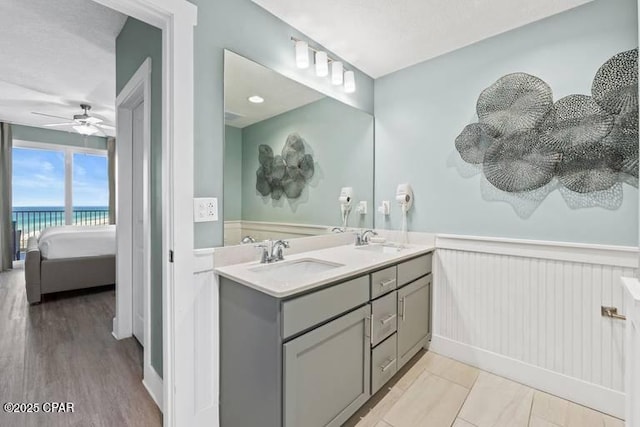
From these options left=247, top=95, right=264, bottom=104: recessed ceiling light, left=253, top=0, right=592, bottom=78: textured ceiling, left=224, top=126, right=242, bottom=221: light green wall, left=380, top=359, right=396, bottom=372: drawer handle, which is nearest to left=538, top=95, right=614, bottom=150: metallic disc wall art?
left=253, top=0, right=592, bottom=78: textured ceiling

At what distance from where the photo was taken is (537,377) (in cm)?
184

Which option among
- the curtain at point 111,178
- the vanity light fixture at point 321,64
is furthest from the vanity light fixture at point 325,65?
the curtain at point 111,178

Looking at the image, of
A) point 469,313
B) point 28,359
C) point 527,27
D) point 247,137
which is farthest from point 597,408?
point 28,359

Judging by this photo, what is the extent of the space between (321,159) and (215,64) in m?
1.03

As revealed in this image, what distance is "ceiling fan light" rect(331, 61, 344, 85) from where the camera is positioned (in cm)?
216

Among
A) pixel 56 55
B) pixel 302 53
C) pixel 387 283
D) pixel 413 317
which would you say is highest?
pixel 56 55

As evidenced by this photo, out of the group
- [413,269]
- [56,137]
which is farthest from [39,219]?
[413,269]

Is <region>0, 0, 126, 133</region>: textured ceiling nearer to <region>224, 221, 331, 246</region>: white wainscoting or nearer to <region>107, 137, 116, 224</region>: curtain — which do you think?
<region>107, 137, 116, 224</region>: curtain

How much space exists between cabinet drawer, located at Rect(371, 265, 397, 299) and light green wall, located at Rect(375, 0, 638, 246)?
756 millimetres

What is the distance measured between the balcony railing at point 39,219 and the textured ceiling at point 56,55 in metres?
2.24

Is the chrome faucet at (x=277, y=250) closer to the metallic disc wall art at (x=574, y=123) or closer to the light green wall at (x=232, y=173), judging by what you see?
the light green wall at (x=232, y=173)

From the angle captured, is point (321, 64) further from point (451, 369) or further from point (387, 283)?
point (451, 369)

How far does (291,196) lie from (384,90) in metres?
1.38

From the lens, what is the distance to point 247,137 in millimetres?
1719
